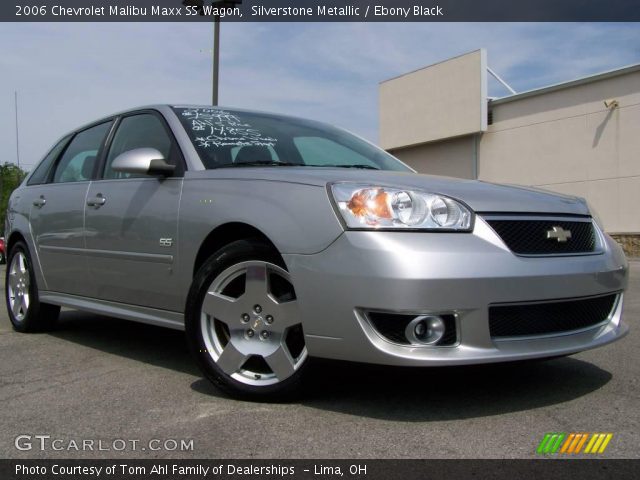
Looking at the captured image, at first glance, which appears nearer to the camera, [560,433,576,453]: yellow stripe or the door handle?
[560,433,576,453]: yellow stripe

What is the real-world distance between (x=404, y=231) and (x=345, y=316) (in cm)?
42

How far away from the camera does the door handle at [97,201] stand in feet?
13.5

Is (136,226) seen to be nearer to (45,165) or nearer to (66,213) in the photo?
(66,213)

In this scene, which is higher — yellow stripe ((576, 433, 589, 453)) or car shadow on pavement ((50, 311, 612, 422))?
yellow stripe ((576, 433, 589, 453))

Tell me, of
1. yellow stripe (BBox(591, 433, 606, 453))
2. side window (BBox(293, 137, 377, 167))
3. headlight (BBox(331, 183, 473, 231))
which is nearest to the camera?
yellow stripe (BBox(591, 433, 606, 453))

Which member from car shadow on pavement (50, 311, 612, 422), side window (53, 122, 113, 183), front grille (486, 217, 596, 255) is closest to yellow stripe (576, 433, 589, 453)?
car shadow on pavement (50, 311, 612, 422)

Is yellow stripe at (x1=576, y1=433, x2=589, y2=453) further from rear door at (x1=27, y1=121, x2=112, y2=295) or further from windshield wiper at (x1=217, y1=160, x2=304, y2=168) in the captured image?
rear door at (x1=27, y1=121, x2=112, y2=295)

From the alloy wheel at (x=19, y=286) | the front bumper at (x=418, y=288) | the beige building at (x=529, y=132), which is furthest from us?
the beige building at (x=529, y=132)

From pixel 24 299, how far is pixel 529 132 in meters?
19.1

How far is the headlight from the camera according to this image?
2.69 metres

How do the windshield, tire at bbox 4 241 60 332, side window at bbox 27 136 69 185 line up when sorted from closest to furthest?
the windshield < tire at bbox 4 241 60 332 < side window at bbox 27 136 69 185

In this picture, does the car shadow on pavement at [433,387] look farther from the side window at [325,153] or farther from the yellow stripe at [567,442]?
the side window at [325,153]

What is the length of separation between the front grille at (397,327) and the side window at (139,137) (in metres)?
1.66

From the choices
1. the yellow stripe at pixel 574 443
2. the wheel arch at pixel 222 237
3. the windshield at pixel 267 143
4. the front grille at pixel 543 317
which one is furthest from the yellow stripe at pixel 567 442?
the windshield at pixel 267 143
